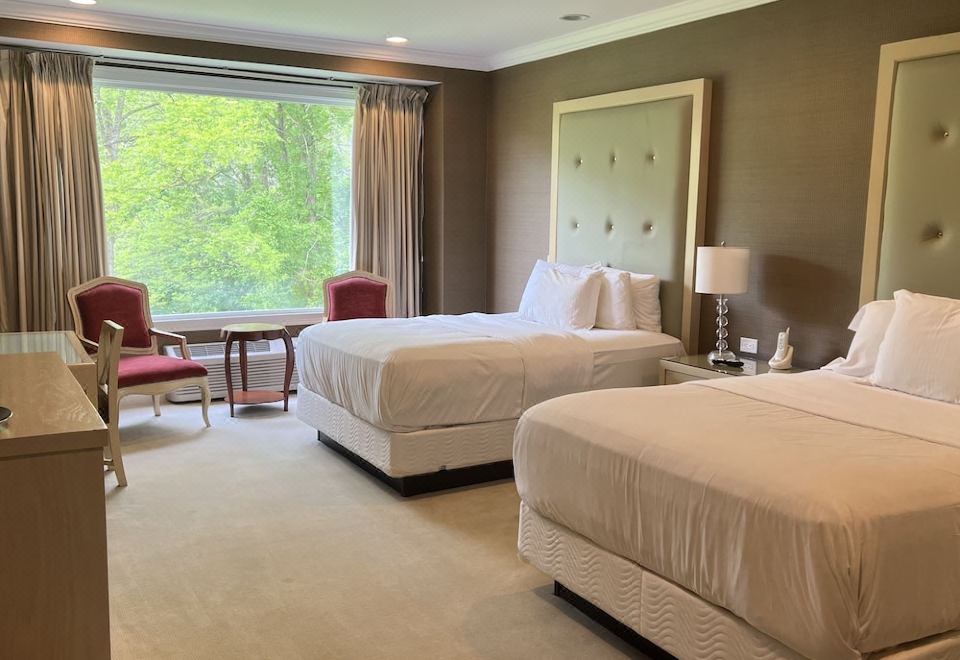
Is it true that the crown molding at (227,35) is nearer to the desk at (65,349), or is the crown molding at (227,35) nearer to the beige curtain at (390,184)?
the beige curtain at (390,184)

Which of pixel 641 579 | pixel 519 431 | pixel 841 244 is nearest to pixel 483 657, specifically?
pixel 641 579

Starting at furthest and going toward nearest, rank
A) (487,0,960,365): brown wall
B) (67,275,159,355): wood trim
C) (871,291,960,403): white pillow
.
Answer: (67,275,159,355): wood trim, (487,0,960,365): brown wall, (871,291,960,403): white pillow

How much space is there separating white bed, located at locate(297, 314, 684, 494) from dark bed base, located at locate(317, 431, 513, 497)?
0.05ft

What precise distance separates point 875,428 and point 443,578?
1.67m

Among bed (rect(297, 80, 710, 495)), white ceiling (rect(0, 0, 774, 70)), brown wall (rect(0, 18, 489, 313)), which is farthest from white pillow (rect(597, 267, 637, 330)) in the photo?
brown wall (rect(0, 18, 489, 313))

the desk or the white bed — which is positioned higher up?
the desk

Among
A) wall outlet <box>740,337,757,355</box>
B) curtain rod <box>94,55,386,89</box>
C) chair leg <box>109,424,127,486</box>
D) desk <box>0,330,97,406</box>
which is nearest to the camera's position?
desk <box>0,330,97,406</box>

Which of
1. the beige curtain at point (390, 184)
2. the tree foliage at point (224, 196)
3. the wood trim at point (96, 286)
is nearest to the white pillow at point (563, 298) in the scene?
the beige curtain at point (390, 184)

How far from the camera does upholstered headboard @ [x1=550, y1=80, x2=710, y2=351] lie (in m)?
4.89

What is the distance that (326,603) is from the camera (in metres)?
3.05

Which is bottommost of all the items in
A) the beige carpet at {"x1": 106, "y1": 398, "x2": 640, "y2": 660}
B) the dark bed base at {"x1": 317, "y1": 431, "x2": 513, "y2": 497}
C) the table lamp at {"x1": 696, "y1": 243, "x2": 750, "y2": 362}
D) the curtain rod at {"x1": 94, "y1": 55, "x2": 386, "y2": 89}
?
the beige carpet at {"x1": 106, "y1": 398, "x2": 640, "y2": 660}

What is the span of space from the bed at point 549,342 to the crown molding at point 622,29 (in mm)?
400

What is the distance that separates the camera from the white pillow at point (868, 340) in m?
3.56

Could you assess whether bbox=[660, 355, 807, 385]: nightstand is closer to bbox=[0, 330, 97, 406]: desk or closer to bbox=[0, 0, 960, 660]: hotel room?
bbox=[0, 0, 960, 660]: hotel room
